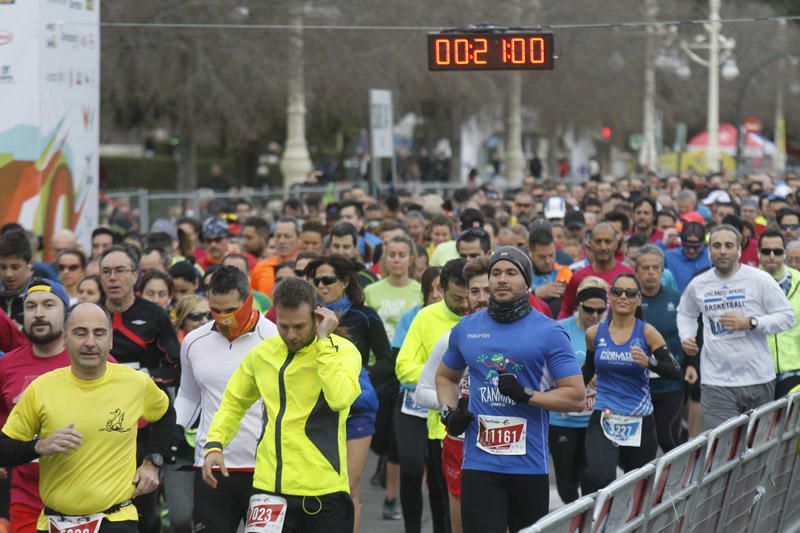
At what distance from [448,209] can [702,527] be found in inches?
602

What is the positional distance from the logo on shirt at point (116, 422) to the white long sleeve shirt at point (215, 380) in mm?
721

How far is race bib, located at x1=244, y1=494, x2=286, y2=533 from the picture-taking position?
6586 millimetres

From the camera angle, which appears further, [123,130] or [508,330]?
[123,130]

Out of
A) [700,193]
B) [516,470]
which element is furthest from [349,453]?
[700,193]

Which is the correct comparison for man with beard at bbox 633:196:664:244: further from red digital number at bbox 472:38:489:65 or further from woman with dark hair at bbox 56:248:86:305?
woman with dark hair at bbox 56:248:86:305

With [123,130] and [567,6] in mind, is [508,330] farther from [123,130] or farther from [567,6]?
[567,6]

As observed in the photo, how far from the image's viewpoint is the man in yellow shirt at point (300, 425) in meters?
6.59

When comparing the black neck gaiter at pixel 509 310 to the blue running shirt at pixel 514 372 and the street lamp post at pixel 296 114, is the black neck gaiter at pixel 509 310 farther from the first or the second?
the street lamp post at pixel 296 114

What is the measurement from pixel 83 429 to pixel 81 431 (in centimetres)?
1

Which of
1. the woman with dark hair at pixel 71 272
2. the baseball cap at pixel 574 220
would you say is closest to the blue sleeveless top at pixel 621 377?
the woman with dark hair at pixel 71 272

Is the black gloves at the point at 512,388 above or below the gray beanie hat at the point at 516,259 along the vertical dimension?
below

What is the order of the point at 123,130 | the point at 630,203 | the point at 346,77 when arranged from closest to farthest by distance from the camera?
the point at 630,203 < the point at 346,77 < the point at 123,130

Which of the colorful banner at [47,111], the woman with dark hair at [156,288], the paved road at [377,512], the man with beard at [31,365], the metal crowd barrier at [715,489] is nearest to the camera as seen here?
the metal crowd barrier at [715,489]

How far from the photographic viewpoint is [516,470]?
701 centimetres
